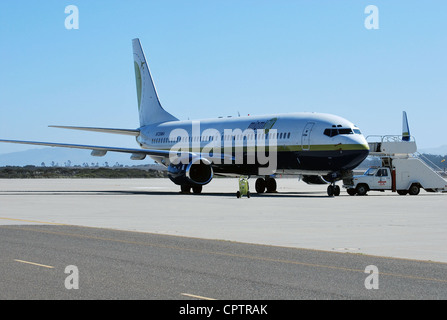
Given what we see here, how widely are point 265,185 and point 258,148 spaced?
4.72m

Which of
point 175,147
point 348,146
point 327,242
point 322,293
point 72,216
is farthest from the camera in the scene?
point 175,147

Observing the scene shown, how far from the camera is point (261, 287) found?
10547 millimetres

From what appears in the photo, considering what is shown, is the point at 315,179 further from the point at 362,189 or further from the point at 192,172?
the point at 192,172

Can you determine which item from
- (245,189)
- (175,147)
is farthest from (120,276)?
(175,147)

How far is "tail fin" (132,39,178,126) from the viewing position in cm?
5781

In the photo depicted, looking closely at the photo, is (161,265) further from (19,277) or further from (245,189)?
(245,189)

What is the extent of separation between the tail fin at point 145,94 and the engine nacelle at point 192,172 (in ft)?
42.3

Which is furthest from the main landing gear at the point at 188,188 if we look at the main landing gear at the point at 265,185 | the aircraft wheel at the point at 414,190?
the aircraft wheel at the point at 414,190

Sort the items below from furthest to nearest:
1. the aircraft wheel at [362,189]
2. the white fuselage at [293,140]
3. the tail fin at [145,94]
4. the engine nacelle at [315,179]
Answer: the tail fin at [145,94], the engine nacelle at [315,179], the aircraft wheel at [362,189], the white fuselage at [293,140]

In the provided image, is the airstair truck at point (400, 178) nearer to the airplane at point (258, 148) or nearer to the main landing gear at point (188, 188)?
the airplane at point (258, 148)

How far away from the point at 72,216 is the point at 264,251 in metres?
11.8

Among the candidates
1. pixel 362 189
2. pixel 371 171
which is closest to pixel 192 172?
pixel 362 189

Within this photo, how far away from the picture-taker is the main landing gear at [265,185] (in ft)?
155

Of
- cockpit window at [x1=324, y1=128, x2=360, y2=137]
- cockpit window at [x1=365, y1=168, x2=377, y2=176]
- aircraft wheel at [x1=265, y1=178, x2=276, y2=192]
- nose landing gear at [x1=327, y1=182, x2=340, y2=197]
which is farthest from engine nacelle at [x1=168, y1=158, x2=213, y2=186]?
cockpit window at [x1=365, y1=168, x2=377, y2=176]
